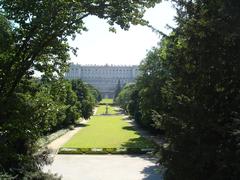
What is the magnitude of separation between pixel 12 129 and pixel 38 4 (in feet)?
10.3

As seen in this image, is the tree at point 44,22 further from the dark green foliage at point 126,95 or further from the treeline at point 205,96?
the dark green foliage at point 126,95

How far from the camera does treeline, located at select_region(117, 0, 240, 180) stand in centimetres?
958

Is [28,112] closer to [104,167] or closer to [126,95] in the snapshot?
[104,167]

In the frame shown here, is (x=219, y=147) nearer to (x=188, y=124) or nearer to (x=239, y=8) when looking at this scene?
(x=188, y=124)

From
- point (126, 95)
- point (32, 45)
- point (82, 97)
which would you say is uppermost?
point (32, 45)

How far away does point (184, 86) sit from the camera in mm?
10797

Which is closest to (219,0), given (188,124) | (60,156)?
(188,124)

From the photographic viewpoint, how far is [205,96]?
10.2 meters

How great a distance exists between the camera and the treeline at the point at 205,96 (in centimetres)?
958

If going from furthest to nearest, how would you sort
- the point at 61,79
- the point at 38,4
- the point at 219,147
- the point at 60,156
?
the point at 60,156, the point at 61,79, the point at 38,4, the point at 219,147

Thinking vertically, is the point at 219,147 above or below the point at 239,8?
below

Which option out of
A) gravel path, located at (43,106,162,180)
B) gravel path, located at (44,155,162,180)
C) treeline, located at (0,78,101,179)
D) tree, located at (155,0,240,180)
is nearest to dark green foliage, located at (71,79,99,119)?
gravel path, located at (43,106,162,180)

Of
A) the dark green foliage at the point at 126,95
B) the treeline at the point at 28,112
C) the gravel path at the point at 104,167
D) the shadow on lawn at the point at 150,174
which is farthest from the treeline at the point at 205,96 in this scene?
the dark green foliage at the point at 126,95

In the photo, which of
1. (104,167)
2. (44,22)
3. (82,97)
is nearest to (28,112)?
(44,22)
